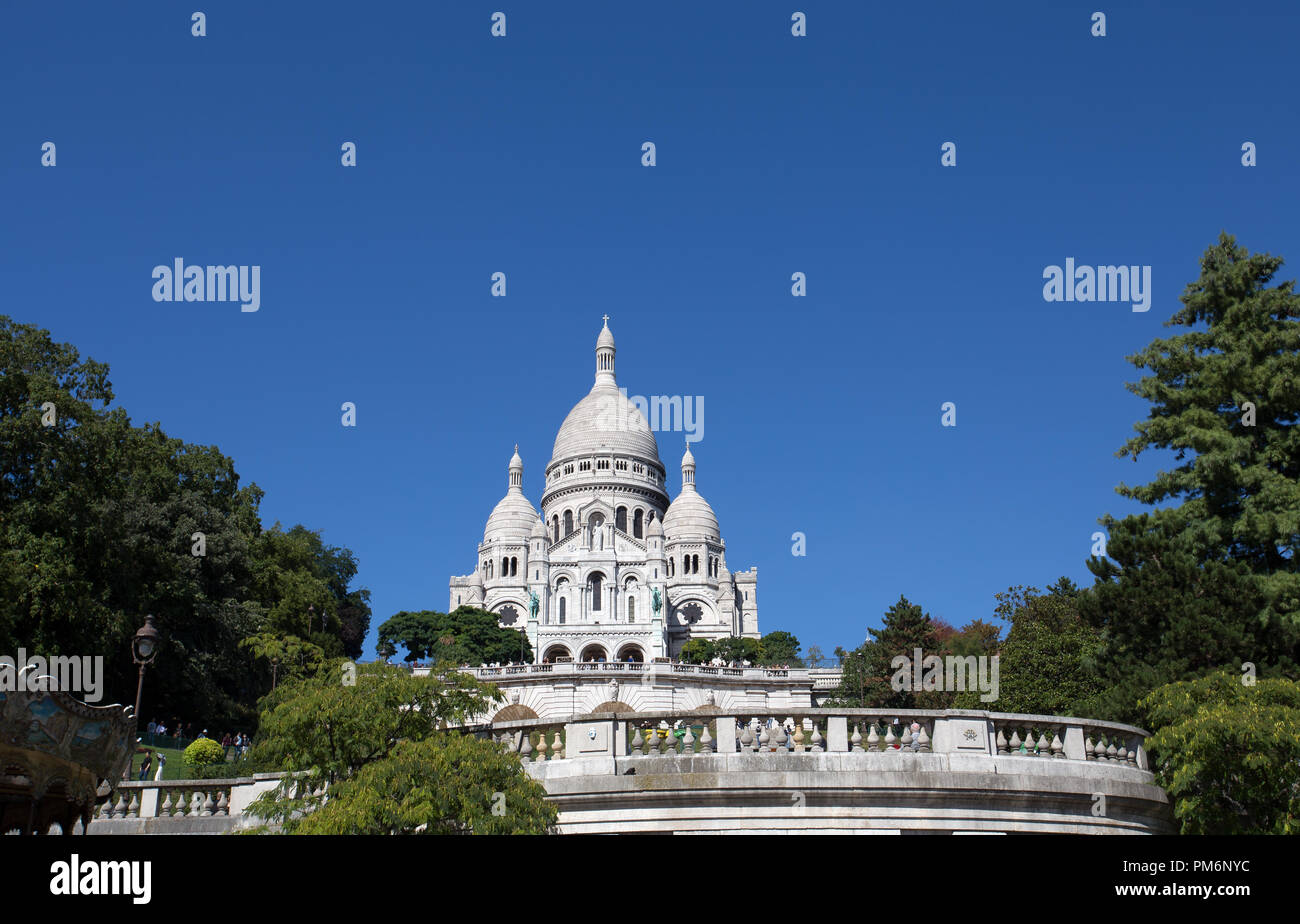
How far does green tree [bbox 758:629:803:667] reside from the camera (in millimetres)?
94406

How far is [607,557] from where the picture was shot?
12606 centimetres

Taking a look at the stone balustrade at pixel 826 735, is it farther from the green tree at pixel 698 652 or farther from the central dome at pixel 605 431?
the central dome at pixel 605 431

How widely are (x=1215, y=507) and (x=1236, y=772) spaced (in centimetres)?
1601

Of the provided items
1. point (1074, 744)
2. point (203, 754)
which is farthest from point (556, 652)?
point (1074, 744)

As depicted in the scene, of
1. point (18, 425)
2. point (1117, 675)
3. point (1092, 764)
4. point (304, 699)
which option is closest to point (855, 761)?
point (1092, 764)

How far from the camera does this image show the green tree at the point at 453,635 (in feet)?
327

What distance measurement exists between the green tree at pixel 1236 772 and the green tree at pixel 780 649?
236 ft

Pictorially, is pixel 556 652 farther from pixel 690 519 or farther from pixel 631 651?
pixel 690 519

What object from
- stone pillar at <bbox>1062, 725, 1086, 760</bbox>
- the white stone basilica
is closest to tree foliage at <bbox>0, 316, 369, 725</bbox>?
stone pillar at <bbox>1062, 725, 1086, 760</bbox>

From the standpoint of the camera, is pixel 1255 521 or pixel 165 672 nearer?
pixel 1255 521

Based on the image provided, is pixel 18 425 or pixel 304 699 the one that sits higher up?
pixel 18 425
